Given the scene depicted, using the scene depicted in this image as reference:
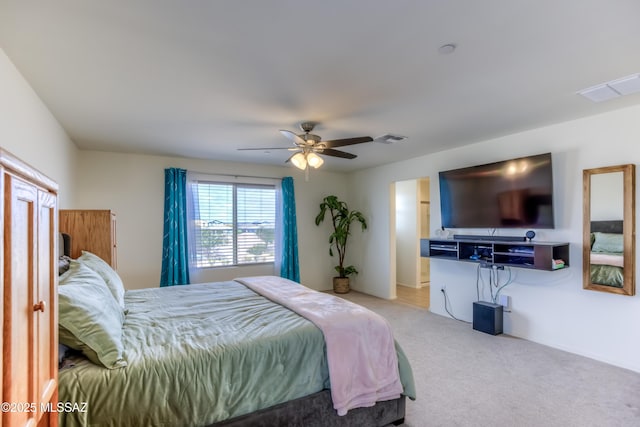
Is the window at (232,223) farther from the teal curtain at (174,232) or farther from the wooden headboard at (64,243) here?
the wooden headboard at (64,243)

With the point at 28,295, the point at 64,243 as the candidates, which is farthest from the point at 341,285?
the point at 28,295

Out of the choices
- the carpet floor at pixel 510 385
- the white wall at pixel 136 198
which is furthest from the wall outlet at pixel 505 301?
the white wall at pixel 136 198

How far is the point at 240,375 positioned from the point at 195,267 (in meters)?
3.62

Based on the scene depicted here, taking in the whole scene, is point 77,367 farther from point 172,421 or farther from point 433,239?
point 433,239

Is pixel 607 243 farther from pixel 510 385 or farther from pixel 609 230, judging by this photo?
pixel 510 385

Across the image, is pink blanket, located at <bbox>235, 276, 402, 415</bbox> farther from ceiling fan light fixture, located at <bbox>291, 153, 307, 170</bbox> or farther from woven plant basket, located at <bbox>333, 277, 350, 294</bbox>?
woven plant basket, located at <bbox>333, 277, 350, 294</bbox>

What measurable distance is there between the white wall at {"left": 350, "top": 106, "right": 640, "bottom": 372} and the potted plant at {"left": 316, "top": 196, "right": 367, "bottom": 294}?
2134 mm

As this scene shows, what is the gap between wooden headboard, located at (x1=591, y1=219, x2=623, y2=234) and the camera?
9.73ft

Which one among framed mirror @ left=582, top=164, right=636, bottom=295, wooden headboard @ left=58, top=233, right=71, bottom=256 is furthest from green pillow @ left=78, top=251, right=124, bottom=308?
framed mirror @ left=582, top=164, right=636, bottom=295

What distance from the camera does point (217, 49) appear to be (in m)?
1.94

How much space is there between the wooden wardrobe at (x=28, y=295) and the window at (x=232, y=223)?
13.4ft

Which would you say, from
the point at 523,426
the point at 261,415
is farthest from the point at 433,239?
the point at 261,415

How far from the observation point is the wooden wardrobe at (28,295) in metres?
0.75

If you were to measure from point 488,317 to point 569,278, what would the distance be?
0.95 meters
